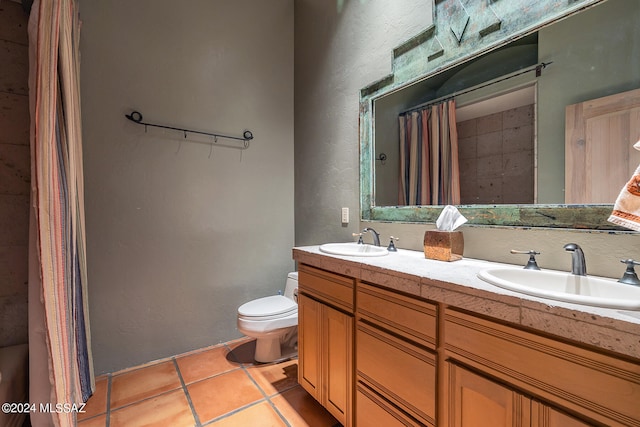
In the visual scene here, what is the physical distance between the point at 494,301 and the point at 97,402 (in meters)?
2.20

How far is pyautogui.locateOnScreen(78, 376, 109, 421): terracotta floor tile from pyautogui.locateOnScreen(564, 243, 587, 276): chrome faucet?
2.38 metres

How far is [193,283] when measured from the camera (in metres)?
2.23

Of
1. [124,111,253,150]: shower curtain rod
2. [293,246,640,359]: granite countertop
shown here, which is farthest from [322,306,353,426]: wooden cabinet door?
[124,111,253,150]: shower curtain rod

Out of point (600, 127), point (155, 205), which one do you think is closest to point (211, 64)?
point (155, 205)

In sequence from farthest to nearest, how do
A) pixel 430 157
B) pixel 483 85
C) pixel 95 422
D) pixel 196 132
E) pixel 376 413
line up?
pixel 196 132, pixel 430 157, pixel 95 422, pixel 483 85, pixel 376 413

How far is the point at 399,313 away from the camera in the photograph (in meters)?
1.07

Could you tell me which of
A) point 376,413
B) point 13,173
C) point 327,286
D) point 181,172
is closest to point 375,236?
point 327,286

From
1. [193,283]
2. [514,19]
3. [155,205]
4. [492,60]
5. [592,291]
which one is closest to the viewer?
[592,291]

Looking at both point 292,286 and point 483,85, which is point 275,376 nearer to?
point 292,286

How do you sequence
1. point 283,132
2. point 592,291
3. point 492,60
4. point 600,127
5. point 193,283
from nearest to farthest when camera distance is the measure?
point 592,291 → point 600,127 → point 492,60 → point 193,283 → point 283,132

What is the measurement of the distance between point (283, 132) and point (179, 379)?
212cm

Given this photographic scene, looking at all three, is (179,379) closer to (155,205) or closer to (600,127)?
(155,205)

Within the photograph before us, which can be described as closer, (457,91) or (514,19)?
(514,19)

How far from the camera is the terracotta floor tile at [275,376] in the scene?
1.81 m
